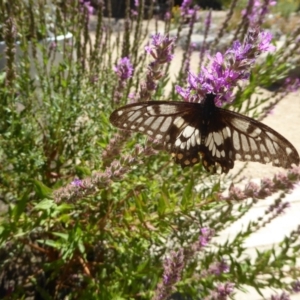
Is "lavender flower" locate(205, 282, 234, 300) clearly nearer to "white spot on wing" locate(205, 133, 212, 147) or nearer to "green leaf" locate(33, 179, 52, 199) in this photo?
"white spot on wing" locate(205, 133, 212, 147)

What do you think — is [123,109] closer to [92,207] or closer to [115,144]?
[115,144]

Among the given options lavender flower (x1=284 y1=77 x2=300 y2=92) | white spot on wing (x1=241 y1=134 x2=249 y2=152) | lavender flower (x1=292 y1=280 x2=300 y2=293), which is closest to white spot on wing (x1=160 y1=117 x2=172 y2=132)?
white spot on wing (x1=241 y1=134 x2=249 y2=152)

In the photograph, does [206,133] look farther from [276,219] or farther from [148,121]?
[276,219]

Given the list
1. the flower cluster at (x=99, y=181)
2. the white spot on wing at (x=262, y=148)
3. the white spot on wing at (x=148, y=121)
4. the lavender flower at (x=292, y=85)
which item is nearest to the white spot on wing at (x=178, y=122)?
the white spot on wing at (x=148, y=121)

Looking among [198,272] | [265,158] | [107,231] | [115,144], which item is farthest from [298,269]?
[115,144]

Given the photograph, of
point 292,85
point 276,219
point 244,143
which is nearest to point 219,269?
point 244,143

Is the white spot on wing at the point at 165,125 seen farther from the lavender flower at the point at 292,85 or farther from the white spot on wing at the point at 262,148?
the lavender flower at the point at 292,85
